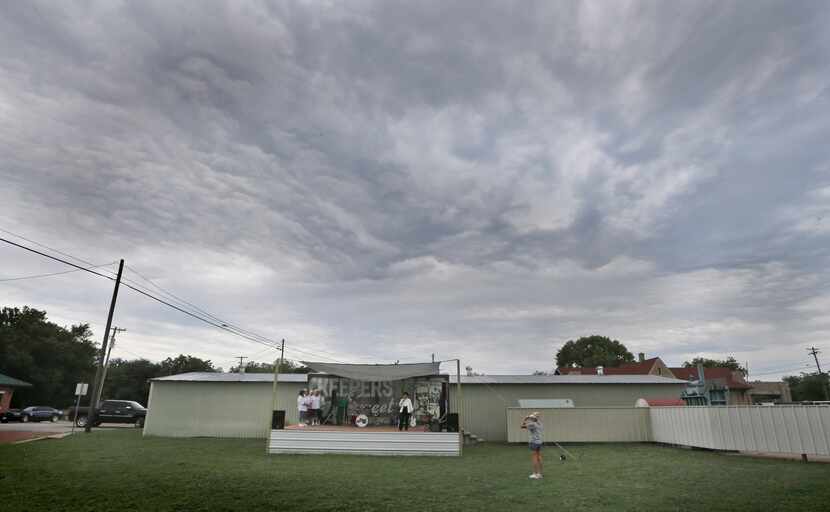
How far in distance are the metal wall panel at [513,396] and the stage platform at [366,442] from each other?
22.1 ft

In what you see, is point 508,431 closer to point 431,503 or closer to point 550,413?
point 550,413

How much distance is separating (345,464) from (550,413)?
10.4 meters

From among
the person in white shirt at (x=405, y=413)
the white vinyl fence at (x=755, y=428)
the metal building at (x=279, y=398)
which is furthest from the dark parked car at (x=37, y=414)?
the white vinyl fence at (x=755, y=428)

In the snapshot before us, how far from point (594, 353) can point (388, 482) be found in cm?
6287

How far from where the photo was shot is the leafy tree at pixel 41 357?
4297 centimetres

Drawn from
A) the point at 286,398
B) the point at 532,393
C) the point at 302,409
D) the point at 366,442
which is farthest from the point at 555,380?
the point at 286,398

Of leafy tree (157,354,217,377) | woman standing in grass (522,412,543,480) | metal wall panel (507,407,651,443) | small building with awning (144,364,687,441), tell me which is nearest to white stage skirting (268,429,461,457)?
woman standing in grass (522,412,543,480)

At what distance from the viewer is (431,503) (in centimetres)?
761

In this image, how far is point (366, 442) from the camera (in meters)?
15.4

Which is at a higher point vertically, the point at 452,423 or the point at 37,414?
the point at 452,423

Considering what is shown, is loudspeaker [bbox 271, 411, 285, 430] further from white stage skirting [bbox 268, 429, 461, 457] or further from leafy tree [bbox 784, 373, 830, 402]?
leafy tree [bbox 784, 373, 830, 402]

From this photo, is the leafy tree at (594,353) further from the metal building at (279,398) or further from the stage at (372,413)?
the stage at (372,413)

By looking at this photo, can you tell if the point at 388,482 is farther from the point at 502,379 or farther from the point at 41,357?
the point at 41,357

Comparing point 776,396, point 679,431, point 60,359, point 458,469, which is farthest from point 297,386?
point 776,396
